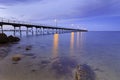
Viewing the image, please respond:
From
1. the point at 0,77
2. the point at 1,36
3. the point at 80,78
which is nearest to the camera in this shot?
the point at 80,78

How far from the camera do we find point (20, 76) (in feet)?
34.8

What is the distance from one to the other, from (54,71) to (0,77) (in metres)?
3.46

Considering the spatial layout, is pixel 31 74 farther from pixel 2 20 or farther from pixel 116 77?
pixel 2 20

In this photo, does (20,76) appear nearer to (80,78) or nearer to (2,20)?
(80,78)

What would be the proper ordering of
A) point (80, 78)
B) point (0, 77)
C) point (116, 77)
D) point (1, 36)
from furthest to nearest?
point (1, 36), point (116, 77), point (0, 77), point (80, 78)

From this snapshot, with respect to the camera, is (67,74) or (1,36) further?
(1,36)

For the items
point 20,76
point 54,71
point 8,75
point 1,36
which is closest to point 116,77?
point 54,71

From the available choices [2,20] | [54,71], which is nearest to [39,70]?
[54,71]

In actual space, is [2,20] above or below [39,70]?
above

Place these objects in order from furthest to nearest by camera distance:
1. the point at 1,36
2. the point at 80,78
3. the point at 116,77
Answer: the point at 1,36 < the point at 116,77 < the point at 80,78

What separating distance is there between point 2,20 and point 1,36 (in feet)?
39.1

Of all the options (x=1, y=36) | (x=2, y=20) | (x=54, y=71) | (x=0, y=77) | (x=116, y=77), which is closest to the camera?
(x=0, y=77)

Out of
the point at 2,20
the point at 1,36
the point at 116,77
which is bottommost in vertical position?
the point at 116,77

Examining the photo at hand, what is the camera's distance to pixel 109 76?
36.7ft
